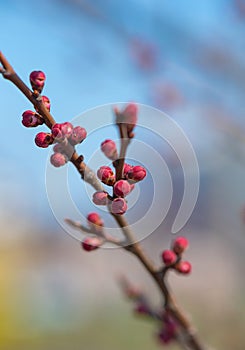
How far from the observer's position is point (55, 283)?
27.3ft

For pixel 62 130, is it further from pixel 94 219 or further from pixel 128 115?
pixel 94 219

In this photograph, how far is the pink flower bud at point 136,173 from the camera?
1.01m

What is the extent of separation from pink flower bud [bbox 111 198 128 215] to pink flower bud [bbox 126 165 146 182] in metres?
0.06

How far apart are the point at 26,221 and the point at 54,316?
3.32 meters

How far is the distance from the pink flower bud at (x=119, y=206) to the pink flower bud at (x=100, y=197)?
0.06 ft

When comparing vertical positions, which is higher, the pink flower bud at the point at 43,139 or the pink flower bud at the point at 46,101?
the pink flower bud at the point at 46,101

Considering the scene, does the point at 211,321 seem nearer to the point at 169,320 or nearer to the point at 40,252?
the point at 169,320

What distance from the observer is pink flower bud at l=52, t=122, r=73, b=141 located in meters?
0.95

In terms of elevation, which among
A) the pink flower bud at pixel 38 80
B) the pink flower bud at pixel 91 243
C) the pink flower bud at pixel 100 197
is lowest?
the pink flower bud at pixel 91 243

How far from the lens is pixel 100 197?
982 millimetres

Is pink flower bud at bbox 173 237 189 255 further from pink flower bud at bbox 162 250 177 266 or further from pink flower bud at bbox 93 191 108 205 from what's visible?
pink flower bud at bbox 93 191 108 205

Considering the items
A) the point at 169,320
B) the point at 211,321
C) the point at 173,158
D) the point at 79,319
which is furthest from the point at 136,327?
the point at 169,320

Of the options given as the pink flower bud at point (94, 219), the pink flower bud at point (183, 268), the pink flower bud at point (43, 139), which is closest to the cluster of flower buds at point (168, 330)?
the pink flower bud at point (183, 268)

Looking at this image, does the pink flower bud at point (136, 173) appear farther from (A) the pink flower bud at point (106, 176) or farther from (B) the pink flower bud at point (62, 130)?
(B) the pink flower bud at point (62, 130)
